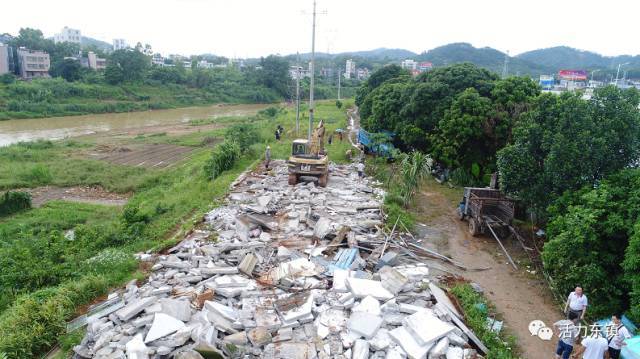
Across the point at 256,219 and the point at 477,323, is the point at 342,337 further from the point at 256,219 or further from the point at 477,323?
the point at 256,219

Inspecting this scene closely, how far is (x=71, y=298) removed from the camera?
364 inches

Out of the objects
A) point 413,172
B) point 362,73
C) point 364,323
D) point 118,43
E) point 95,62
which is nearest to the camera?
point 364,323

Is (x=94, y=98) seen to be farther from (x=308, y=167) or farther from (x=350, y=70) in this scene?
(x=350, y=70)

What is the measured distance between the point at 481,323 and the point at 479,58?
14373 cm

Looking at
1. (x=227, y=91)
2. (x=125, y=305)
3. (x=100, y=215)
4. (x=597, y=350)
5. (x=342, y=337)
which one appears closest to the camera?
(x=597, y=350)

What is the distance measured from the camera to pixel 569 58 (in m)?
154

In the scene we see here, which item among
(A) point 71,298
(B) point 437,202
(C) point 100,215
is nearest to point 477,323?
(A) point 71,298

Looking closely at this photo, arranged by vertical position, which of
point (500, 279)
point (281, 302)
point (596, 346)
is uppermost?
point (596, 346)

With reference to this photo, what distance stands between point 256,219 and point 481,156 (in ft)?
40.4

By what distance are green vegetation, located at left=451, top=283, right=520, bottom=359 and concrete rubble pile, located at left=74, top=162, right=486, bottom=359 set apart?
30 cm

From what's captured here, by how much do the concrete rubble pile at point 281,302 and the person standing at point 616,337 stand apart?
7.42ft

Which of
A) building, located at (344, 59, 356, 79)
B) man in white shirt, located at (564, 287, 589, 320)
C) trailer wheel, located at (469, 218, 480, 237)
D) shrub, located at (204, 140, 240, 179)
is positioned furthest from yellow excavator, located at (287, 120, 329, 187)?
building, located at (344, 59, 356, 79)

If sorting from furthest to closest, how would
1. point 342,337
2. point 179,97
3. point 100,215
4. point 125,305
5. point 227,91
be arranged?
point 227,91 < point 179,97 < point 100,215 < point 125,305 < point 342,337

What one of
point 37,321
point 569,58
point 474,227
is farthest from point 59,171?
point 569,58
